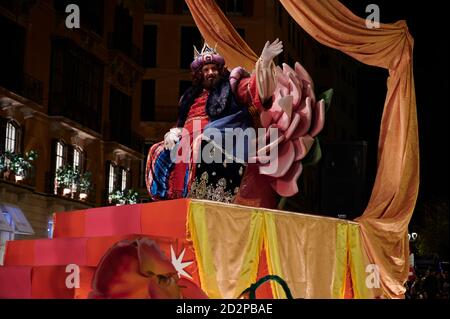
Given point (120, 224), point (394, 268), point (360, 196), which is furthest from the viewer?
point (360, 196)

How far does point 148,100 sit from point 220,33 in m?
23.1

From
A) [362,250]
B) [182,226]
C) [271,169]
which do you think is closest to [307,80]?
[271,169]

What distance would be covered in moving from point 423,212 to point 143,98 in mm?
14318

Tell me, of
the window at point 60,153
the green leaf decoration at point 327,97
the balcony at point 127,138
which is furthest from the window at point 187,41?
the green leaf decoration at point 327,97

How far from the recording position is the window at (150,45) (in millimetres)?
30469

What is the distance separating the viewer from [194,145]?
5.88m

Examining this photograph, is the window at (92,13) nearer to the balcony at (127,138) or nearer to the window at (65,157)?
the balcony at (127,138)

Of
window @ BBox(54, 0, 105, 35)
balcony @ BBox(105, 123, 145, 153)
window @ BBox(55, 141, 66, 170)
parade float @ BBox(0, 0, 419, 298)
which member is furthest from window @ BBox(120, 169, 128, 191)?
parade float @ BBox(0, 0, 419, 298)

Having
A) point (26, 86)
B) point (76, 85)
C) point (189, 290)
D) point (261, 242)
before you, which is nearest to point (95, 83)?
point (76, 85)

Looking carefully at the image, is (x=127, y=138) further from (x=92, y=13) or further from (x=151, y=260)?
(x=151, y=260)

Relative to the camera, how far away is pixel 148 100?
30.1 m

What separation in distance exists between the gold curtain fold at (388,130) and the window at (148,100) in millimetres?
24135
